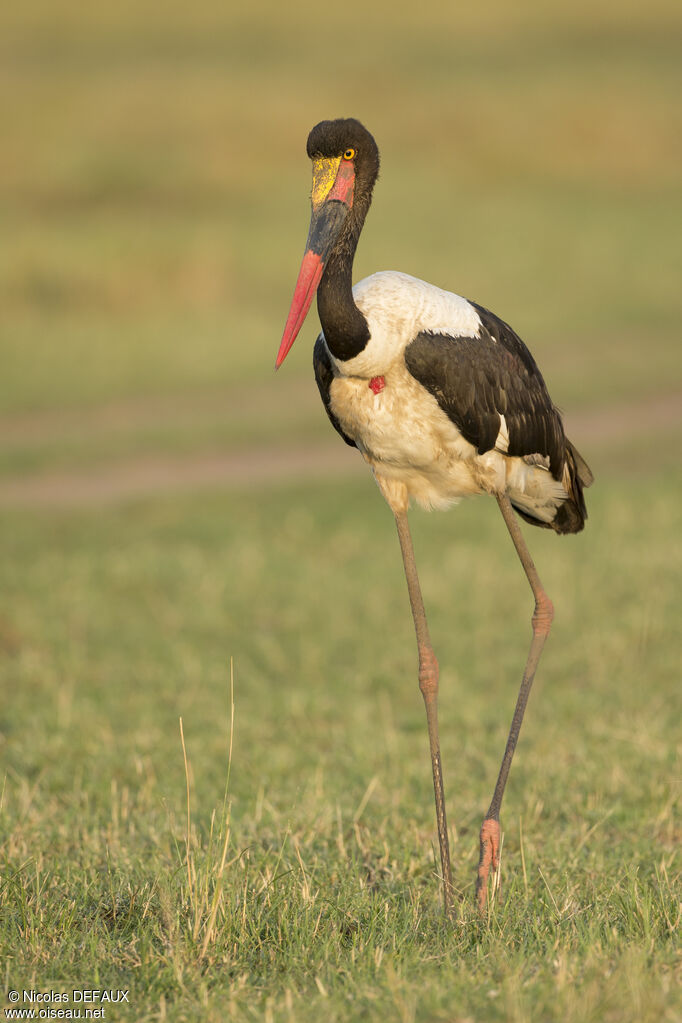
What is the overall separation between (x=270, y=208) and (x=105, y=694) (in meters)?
18.0

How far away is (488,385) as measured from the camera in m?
3.57

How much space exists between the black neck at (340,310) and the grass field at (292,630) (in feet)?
3.61

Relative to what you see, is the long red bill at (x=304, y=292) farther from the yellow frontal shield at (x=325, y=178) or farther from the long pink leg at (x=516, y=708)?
the long pink leg at (x=516, y=708)

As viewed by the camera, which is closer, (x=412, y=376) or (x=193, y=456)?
(x=412, y=376)

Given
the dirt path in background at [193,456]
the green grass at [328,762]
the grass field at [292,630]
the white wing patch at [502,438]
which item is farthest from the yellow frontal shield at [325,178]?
the dirt path in background at [193,456]

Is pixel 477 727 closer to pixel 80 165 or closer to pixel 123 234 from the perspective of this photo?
pixel 123 234

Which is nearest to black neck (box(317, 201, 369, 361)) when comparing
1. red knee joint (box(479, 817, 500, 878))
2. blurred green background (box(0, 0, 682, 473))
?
red knee joint (box(479, 817, 500, 878))

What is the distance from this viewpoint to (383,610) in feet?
26.9

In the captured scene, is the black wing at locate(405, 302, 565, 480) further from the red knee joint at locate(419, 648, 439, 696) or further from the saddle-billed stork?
the red knee joint at locate(419, 648, 439, 696)

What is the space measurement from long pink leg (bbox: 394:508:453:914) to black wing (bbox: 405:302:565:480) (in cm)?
→ 35

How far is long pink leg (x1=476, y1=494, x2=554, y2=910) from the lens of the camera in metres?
3.58

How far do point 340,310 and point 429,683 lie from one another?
4.00ft

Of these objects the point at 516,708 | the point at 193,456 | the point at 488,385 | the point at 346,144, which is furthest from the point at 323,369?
the point at 193,456

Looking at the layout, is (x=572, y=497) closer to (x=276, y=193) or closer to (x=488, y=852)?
(x=488, y=852)
